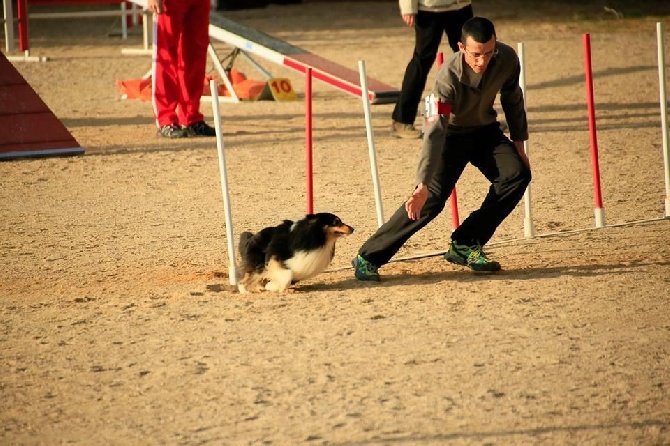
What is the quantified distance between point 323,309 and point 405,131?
4.92 meters

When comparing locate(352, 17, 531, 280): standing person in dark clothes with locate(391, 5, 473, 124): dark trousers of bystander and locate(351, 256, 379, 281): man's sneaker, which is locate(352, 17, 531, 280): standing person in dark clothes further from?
locate(391, 5, 473, 124): dark trousers of bystander

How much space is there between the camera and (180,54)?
34.2ft

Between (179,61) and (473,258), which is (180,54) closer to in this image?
(179,61)

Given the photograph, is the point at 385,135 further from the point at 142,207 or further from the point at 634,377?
the point at 634,377

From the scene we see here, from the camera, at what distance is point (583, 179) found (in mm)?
8875

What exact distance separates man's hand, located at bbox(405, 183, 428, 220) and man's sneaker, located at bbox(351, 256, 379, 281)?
19.1 inches

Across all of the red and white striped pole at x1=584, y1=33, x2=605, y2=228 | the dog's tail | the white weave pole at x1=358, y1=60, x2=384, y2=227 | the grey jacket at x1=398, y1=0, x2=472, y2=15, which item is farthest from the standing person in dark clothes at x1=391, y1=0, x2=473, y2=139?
the dog's tail

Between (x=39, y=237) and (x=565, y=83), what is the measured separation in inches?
314

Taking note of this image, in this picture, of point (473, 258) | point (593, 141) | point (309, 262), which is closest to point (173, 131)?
point (593, 141)

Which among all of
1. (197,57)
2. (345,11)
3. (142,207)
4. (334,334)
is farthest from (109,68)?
(334,334)

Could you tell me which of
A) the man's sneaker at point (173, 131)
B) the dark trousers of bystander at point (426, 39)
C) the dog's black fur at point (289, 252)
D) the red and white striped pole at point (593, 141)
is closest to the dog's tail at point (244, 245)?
the dog's black fur at point (289, 252)

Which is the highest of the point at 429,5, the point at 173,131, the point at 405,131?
the point at 429,5

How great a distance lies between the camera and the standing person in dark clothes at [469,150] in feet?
19.2

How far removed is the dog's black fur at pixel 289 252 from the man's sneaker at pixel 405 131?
179 inches
